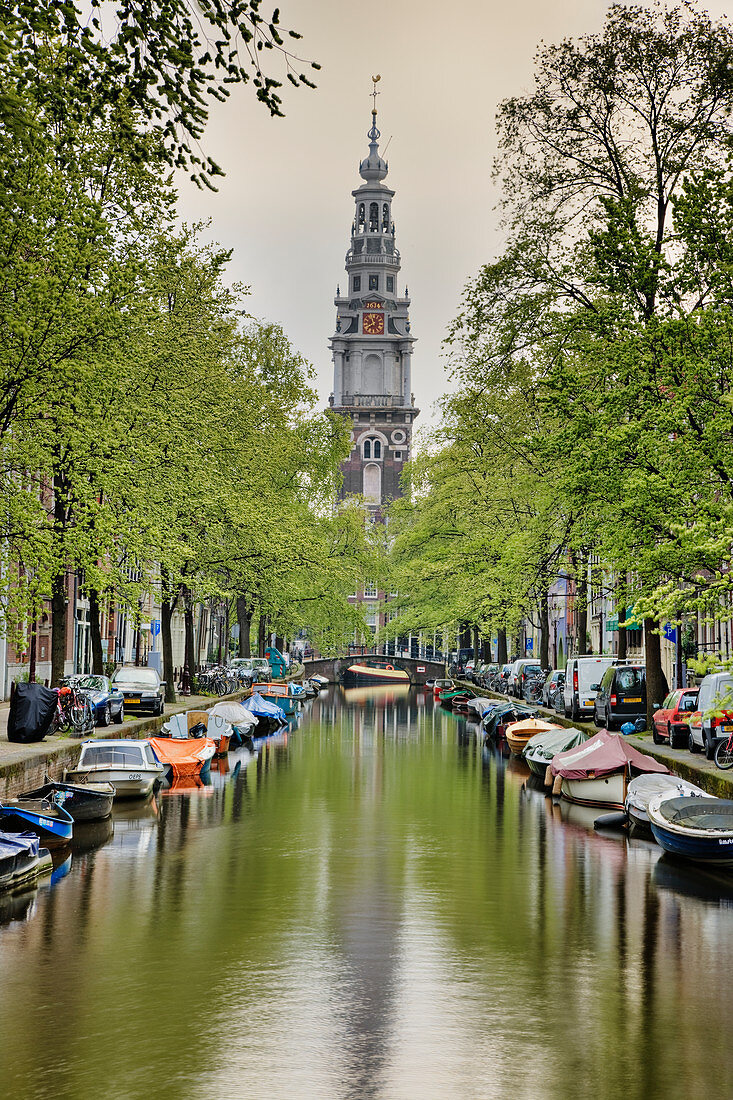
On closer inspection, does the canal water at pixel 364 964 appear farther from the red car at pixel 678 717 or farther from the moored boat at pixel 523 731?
the moored boat at pixel 523 731

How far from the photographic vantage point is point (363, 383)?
165000 millimetres

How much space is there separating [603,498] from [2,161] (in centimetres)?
1832

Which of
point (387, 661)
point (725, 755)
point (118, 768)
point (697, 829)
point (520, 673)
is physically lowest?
point (697, 829)

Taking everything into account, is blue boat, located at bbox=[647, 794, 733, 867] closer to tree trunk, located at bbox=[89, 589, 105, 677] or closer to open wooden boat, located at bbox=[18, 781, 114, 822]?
open wooden boat, located at bbox=[18, 781, 114, 822]

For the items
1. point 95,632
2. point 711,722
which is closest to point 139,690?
point 95,632

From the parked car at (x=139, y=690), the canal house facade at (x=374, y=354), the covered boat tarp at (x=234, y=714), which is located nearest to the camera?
the parked car at (x=139, y=690)

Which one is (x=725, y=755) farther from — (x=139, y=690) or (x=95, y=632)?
(x=139, y=690)

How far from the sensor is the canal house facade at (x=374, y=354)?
6427 inches

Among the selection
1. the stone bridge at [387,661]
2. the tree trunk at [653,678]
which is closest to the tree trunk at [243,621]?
the tree trunk at [653,678]

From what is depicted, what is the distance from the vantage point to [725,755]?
28609 mm

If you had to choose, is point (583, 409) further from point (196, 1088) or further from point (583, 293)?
point (196, 1088)

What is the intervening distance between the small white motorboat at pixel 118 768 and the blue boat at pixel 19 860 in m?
8.87

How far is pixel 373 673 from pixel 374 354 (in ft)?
165

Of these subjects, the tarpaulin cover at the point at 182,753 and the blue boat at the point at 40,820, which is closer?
the blue boat at the point at 40,820
